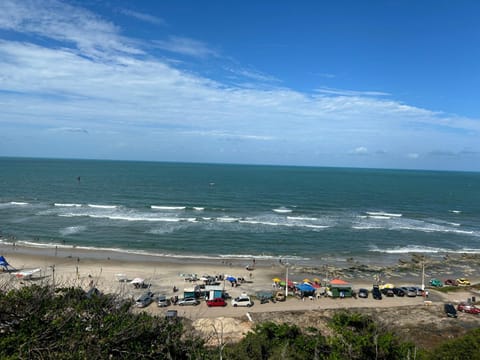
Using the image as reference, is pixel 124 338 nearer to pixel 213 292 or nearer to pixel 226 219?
pixel 213 292

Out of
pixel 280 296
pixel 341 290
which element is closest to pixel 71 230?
pixel 280 296

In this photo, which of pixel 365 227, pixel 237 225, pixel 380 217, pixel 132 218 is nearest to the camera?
pixel 237 225

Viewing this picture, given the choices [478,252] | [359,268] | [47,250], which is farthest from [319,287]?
[47,250]

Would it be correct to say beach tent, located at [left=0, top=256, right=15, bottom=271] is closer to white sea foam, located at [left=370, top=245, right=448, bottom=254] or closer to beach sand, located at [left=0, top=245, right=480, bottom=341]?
beach sand, located at [left=0, top=245, right=480, bottom=341]

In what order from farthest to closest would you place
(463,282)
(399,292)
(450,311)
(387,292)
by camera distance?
(463,282)
(399,292)
(387,292)
(450,311)

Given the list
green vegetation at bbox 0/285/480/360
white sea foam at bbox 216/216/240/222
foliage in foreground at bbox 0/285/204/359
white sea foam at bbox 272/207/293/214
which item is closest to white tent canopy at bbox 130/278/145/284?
green vegetation at bbox 0/285/480/360

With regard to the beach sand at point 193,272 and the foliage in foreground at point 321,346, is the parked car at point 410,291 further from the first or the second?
the foliage in foreground at point 321,346

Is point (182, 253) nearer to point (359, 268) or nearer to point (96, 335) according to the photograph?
point (359, 268)
